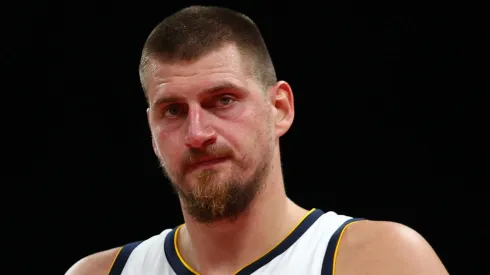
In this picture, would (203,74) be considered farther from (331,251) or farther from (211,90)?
(331,251)

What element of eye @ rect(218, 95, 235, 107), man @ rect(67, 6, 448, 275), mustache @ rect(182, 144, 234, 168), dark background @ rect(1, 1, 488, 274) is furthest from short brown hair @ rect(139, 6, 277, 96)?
dark background @ rect(1, 1, 488, 274)

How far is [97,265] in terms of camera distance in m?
2.19

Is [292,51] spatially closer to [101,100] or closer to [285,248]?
[101,100]

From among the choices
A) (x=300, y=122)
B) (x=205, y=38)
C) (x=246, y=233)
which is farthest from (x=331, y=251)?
(x=300, y=122)

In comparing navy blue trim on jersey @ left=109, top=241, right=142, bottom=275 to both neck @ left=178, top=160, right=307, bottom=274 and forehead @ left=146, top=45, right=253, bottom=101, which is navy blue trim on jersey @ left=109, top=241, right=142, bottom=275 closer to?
neck @ left=178, top=160, right=307, bottom=274

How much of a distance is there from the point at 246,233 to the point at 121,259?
0.44 meters

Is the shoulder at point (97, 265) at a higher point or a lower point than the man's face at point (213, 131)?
lower

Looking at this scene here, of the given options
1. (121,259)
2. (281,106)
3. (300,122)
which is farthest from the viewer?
(300,122)

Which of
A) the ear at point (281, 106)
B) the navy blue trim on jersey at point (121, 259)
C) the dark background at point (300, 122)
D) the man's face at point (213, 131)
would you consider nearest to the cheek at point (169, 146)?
the man's face at point (213, 131)

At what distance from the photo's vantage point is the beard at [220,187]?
1.83 metres

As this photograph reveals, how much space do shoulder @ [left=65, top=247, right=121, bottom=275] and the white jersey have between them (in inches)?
1.3

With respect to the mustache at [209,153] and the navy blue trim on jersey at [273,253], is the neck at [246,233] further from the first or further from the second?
the mustache at [209,153]

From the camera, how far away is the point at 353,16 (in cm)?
343

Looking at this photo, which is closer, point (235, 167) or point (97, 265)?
point (235, 167)
